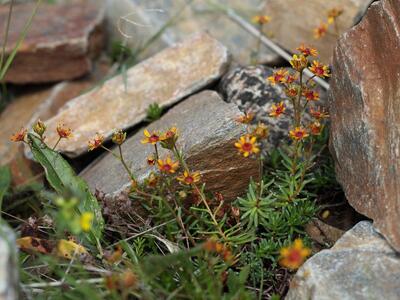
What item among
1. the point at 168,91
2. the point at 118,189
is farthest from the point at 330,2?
the point at 118,189

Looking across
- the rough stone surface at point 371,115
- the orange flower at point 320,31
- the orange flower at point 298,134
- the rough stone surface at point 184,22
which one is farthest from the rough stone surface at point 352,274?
the rough stone surface at point 184,22

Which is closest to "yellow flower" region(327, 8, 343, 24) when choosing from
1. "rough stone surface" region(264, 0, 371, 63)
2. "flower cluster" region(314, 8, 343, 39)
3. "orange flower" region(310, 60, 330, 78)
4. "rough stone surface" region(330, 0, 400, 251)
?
"flower cluster" region(314, 8, 343, 39)

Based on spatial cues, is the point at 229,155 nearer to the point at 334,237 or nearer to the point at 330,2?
the point at 334,237

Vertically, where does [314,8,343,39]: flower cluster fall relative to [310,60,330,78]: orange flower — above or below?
below

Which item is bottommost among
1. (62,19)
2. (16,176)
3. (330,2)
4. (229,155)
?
(16,176)

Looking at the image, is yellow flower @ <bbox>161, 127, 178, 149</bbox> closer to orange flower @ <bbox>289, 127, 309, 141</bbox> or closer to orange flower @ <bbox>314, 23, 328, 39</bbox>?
orange flower @ <bbox>289, 127, 309, 141</bbox>

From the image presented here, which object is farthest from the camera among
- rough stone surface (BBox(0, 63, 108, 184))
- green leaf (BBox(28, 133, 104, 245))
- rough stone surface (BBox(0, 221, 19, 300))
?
rough stone surface (BBox(0, 63, 108, 184))

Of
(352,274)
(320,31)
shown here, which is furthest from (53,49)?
(352,274)
